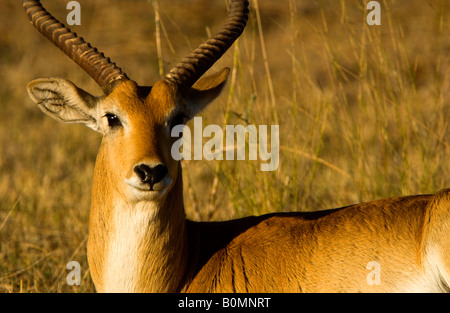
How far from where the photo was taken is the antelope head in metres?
4.94

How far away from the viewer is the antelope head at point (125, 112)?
16.2ft

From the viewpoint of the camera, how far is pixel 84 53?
5430mm

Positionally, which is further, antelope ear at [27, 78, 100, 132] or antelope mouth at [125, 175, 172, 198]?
antelope ear at [27, 78, 100, 132]

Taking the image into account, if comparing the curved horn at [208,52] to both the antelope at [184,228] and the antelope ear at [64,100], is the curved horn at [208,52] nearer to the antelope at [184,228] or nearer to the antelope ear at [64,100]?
the antelope at [184,228]

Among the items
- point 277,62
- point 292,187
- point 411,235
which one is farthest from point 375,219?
point 277,62

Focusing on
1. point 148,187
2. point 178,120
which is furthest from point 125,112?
point 148,187

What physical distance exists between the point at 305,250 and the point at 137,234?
3.67 ft

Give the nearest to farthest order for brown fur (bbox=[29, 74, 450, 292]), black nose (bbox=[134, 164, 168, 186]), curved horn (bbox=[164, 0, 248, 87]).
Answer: black nose (bbox=[134, 164, 168, 186]), brown fur (bbox=[29, 74, 450, 292]), curved horn (bbox=[164, 0, 248, 87])

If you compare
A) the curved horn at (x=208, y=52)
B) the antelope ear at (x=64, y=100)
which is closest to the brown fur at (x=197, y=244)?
the antelope ear at (x=64, y=100)

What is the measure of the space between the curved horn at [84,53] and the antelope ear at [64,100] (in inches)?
6.2

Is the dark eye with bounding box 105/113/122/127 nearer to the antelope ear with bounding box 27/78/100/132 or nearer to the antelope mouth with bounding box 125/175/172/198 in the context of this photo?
the antelope ear with bounding box 27/78/100/132

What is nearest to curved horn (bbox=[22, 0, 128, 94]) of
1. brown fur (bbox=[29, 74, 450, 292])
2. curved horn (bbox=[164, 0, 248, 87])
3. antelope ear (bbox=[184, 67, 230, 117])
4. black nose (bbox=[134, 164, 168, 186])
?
brown fur (bbox=[29, 74, 450, 292])

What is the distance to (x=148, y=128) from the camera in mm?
5109

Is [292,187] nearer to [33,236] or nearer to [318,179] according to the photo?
[318,179]
